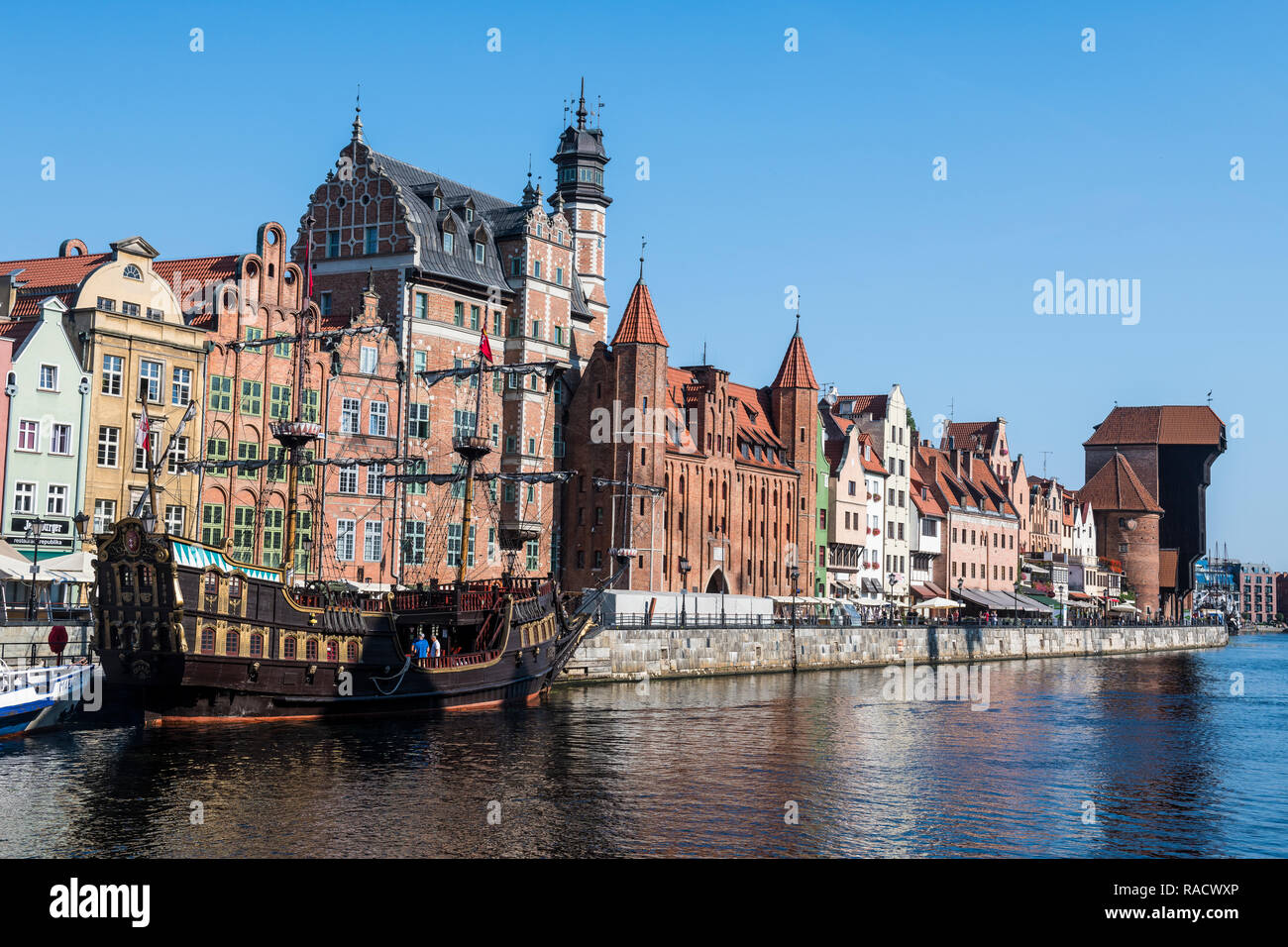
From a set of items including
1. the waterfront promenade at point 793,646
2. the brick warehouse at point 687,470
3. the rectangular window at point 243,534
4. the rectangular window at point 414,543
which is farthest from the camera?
the brick warehouse at point 687,470

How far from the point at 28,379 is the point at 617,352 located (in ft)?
126

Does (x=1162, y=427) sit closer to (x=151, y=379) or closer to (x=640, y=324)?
(x=640, y=324)

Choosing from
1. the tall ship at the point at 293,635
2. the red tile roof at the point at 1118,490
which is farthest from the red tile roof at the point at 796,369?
the red tile roof at the point at 1118,490

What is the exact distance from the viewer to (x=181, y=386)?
70312 mm

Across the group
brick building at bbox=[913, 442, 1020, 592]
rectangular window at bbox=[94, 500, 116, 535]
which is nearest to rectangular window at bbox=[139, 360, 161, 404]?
rectangular window at bbox=[94, 500, 116, 535]

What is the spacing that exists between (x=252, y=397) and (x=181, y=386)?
4013 millimetres

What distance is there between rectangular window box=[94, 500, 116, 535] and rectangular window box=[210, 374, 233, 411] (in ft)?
24.9

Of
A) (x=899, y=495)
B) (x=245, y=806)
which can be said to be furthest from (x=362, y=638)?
(x=899, y=495)

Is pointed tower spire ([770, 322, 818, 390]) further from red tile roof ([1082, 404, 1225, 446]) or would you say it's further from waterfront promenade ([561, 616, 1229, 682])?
red tile roof ([1082, 404, 1225, 446])

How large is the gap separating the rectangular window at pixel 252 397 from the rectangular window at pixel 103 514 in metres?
9.06

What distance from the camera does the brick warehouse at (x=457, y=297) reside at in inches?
3231

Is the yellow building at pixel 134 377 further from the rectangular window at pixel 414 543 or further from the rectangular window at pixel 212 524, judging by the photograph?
the rectangular window at pixel 414 543

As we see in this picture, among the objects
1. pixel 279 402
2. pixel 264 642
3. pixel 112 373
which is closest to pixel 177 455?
pixel 112 373
